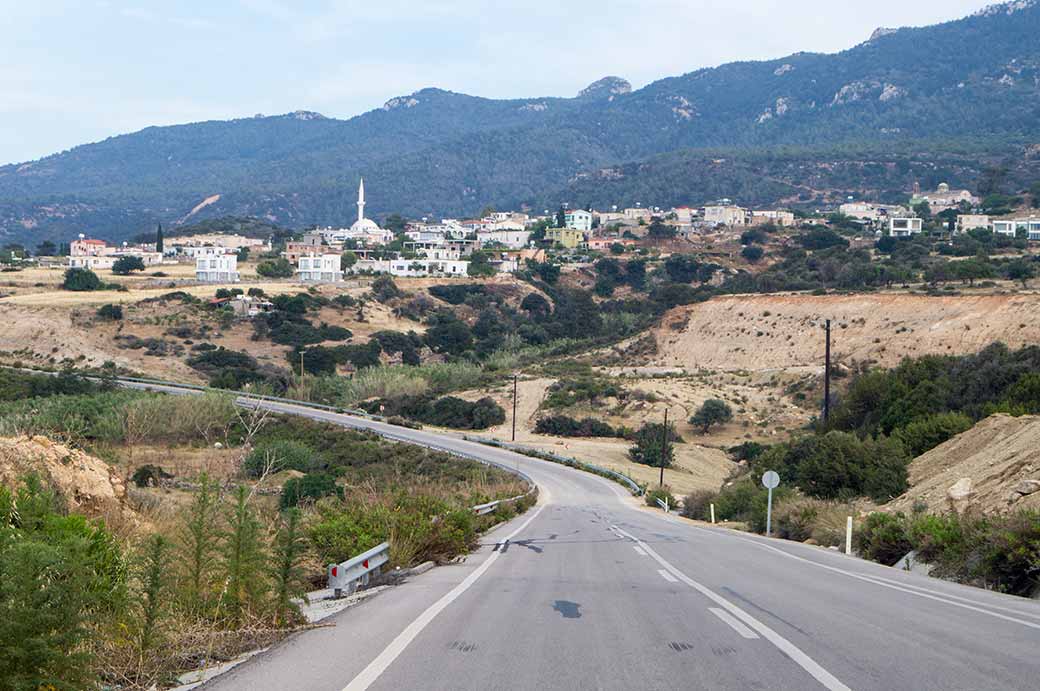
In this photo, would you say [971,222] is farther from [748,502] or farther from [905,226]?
[748,502]

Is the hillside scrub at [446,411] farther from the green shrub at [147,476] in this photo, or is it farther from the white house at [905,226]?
the white house at [905,226]

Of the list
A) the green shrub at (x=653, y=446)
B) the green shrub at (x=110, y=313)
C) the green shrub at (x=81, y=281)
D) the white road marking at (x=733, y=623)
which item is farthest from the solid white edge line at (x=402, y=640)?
the green shrub at (x=81, y=281)

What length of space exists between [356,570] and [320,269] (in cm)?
11699

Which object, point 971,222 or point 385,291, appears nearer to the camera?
point 385,291

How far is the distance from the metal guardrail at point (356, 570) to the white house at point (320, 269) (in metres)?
113

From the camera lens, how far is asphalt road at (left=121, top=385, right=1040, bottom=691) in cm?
698

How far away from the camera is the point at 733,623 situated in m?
9.41

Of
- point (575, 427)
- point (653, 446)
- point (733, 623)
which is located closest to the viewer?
point (733, 623)

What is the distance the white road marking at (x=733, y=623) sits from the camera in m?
8.82

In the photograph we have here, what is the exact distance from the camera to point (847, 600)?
11453mm

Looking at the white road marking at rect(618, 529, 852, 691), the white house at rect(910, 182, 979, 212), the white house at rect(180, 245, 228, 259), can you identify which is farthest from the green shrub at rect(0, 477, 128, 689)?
the white house at rect(910, 182, 979, 212)

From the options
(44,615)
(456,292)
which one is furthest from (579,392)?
(44,615)

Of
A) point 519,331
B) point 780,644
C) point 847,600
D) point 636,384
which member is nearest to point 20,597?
point 780,644

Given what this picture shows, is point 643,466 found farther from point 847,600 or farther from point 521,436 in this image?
point 847,600
